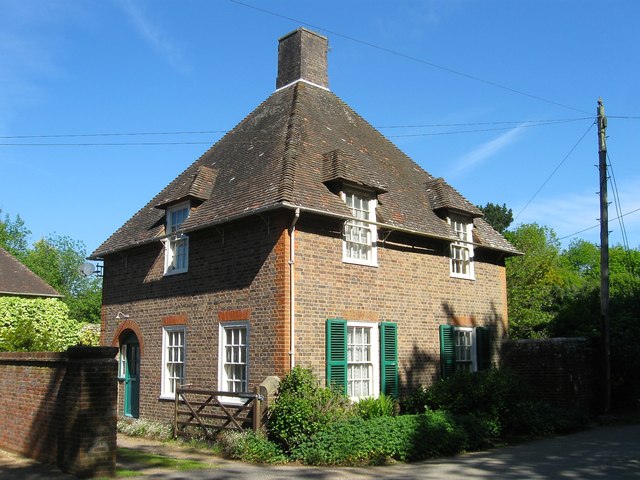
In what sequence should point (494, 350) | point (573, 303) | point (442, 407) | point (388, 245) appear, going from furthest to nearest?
1. point (573, 303)
2. point (494, 350)
3. point (388, 245)
4. point (442, 407)

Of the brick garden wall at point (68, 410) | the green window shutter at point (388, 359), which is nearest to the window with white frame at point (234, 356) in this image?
the green window shutter at point (388, 359)

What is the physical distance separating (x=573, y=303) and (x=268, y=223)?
44.9 feet

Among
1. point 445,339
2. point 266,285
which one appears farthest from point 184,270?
point 445,339

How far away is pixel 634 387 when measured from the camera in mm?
20141

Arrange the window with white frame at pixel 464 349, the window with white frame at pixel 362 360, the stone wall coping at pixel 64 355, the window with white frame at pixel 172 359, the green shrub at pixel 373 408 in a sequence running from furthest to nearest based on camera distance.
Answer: the window with white frame at pixel 464 349 → the window with white frame at pixel 172 359 → the window with white frame at pixel 362 360 → the green shrub at pixel 373 408 → the stone wall coping at pixel 64 355

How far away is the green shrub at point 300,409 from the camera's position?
12727 mm

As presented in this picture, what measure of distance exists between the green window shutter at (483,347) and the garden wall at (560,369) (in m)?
1.12

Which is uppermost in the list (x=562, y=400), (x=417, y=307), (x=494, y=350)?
(x=417, y=307)

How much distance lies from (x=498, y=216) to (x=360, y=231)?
45.7 m

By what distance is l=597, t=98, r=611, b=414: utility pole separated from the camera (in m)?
18.6

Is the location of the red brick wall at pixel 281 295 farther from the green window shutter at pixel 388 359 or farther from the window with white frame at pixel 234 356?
the green window shutter at pixel 388 359

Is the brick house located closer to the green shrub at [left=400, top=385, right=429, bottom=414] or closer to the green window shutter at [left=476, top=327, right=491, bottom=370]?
the green window shutter at [left=476, top=327, right=491, bottom=370]

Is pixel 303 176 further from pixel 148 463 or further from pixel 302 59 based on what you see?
pixel 148 463

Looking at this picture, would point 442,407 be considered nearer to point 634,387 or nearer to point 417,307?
point 417,307
